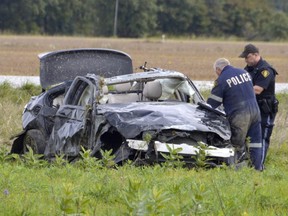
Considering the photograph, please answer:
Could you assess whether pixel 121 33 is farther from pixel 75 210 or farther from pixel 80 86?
pixel 75 210

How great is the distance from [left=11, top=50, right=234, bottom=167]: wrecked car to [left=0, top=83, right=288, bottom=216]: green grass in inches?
22.7

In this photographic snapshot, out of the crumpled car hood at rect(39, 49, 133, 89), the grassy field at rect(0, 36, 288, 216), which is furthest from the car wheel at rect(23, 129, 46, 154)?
the grassy field at rect(0, 36, 288, 216)

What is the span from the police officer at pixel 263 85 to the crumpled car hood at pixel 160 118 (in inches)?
49.3

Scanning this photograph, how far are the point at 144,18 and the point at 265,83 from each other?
68.9m

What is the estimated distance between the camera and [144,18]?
80312mm

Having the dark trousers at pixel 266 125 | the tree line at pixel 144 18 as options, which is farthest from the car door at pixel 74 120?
the tree line at pixel 144 18

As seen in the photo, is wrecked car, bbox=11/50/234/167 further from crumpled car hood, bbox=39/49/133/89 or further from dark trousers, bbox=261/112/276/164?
dark trousers, bbox=261/112/276/164

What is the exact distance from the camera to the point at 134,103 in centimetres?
1114

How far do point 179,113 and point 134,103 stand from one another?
2.61ft

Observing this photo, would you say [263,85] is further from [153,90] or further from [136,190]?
[136,190]

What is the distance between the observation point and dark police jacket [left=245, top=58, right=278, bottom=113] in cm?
1197

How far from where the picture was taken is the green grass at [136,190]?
5781 mm

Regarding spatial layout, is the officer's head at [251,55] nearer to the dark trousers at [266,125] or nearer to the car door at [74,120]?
the dark trousers at [266,125]

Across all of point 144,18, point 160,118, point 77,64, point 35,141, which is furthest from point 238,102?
point 144,18
